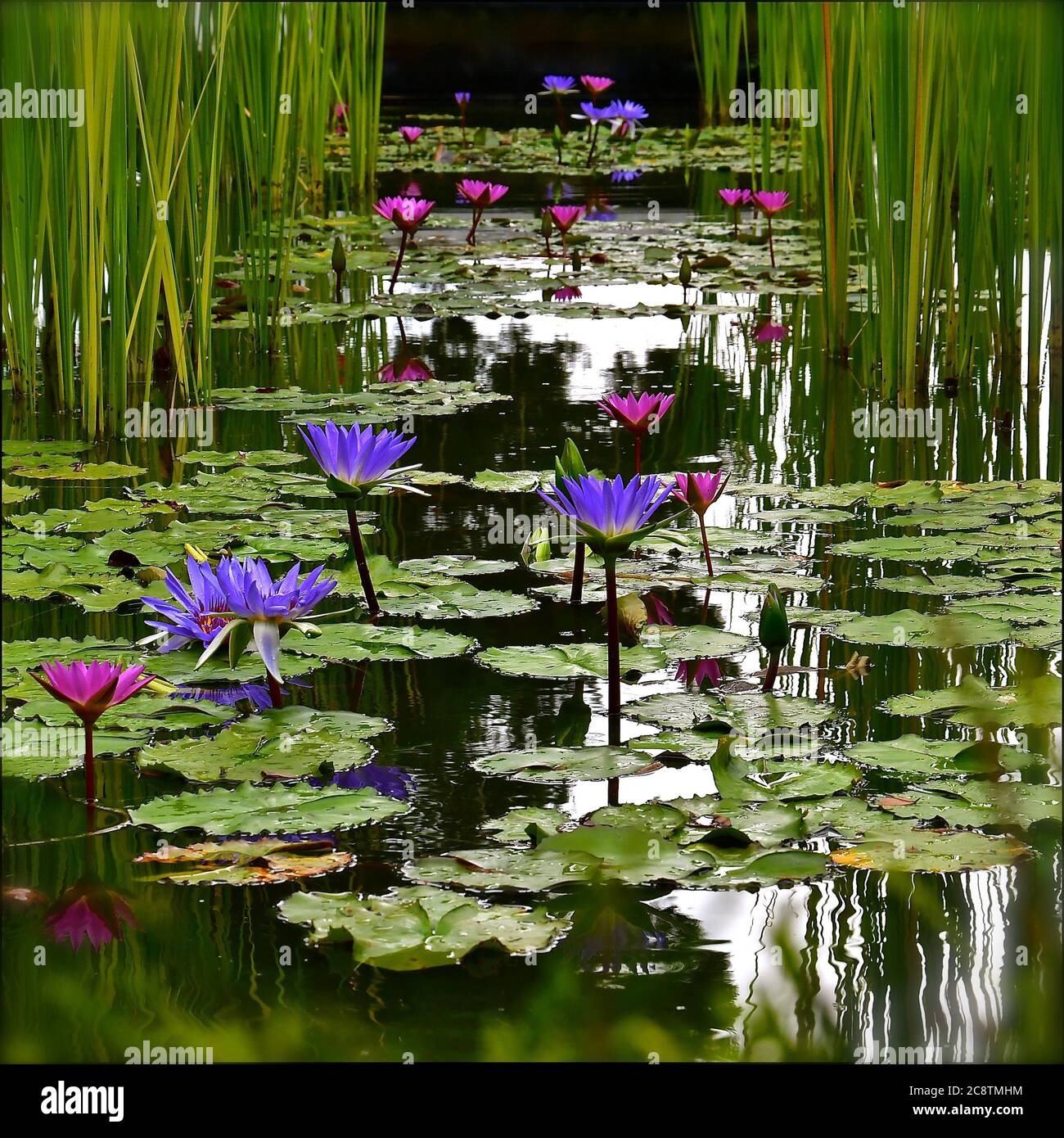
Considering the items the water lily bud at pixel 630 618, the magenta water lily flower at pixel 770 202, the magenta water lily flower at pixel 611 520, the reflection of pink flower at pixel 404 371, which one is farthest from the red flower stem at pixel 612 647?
the magenta water lily flower at pixel 770 202

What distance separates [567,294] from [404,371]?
103 cm

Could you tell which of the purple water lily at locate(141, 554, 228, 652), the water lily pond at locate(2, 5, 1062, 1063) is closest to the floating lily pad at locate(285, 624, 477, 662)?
the water lily pond at locate(2, 5, 1062, 1063)

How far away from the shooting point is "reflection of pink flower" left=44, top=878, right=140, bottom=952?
1.22 meters

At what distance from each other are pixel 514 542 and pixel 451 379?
3.85 feet

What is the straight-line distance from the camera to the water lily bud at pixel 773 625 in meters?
1.69

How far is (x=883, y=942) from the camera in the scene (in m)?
1.21

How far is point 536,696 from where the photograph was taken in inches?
68.1

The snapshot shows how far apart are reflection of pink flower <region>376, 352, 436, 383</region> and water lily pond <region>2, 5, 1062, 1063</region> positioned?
0.06 ft

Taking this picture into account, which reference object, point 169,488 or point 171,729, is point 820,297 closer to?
point 169,488

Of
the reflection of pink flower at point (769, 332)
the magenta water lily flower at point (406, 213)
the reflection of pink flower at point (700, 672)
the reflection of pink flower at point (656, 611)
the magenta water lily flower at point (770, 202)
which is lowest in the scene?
the reflection of pink flower at point (700, 672)

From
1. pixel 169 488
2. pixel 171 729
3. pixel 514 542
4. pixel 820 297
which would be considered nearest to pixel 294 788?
pixel 171 729

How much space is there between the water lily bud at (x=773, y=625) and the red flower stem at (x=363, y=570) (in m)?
0.53

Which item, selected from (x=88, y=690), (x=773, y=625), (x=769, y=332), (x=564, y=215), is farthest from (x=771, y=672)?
(x=564, y=215)

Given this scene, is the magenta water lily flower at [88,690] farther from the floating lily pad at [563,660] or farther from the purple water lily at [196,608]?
the floating lily pad at [563,660]
